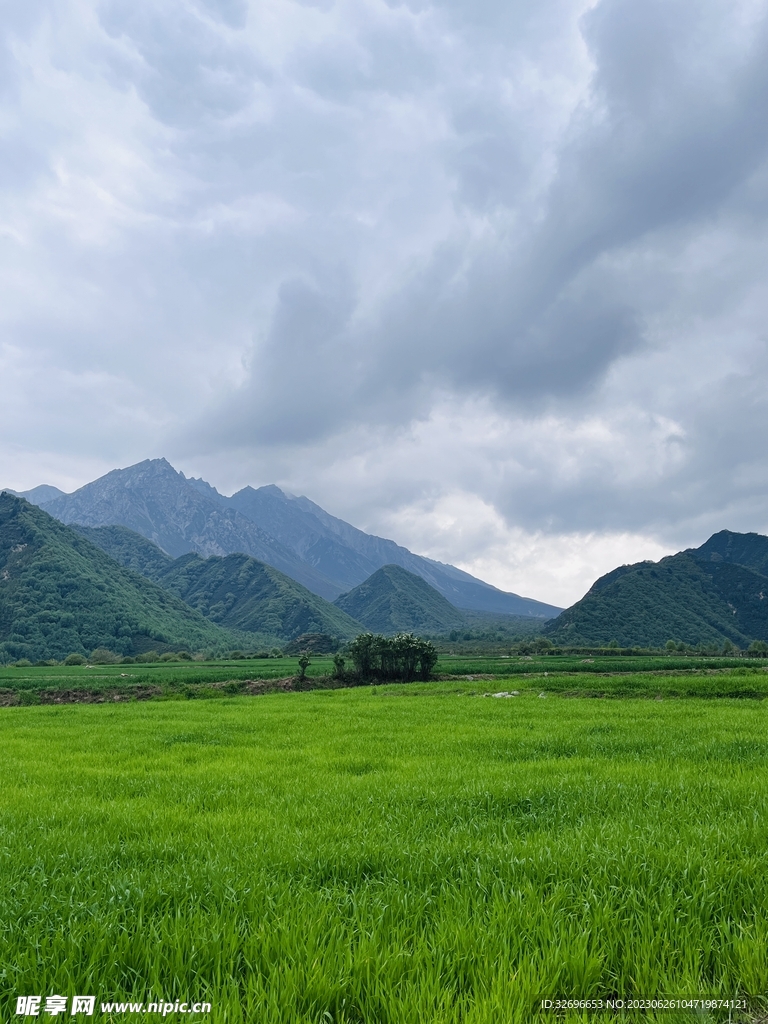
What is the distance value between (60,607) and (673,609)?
207 metres

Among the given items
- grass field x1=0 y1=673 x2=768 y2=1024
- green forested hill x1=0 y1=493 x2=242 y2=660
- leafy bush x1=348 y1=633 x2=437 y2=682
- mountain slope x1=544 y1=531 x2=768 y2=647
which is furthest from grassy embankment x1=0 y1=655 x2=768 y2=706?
green forested hill x1=0 y1=493 x2=242 y2=660

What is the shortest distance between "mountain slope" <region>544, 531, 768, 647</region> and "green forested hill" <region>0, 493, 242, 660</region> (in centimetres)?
13568

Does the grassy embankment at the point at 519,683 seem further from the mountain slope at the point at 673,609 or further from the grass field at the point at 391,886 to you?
the mountain slope at the point at 673,609

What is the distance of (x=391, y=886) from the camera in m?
4.49

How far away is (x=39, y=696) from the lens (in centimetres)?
4581

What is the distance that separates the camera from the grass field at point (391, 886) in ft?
10.5

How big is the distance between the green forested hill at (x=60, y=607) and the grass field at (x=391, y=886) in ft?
528

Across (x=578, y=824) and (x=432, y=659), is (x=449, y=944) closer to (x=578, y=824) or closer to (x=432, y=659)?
(x=578, y=824)

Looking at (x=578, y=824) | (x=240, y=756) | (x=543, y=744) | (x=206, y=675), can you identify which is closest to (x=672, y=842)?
(x=578, y=824)

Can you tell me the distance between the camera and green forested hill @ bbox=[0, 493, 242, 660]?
149 meters

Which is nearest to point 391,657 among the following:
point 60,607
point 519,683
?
point 519,683

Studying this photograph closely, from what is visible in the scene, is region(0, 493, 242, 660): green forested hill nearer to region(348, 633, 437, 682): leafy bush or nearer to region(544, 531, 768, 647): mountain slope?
region(348, 633, 437, 682): leafy bush

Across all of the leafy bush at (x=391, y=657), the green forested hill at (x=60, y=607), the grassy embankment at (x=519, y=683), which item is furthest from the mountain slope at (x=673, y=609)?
the green forested hill at (x=60, y=607)

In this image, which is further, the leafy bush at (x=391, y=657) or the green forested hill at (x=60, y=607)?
the green forested hill at (x=60, y=607)
